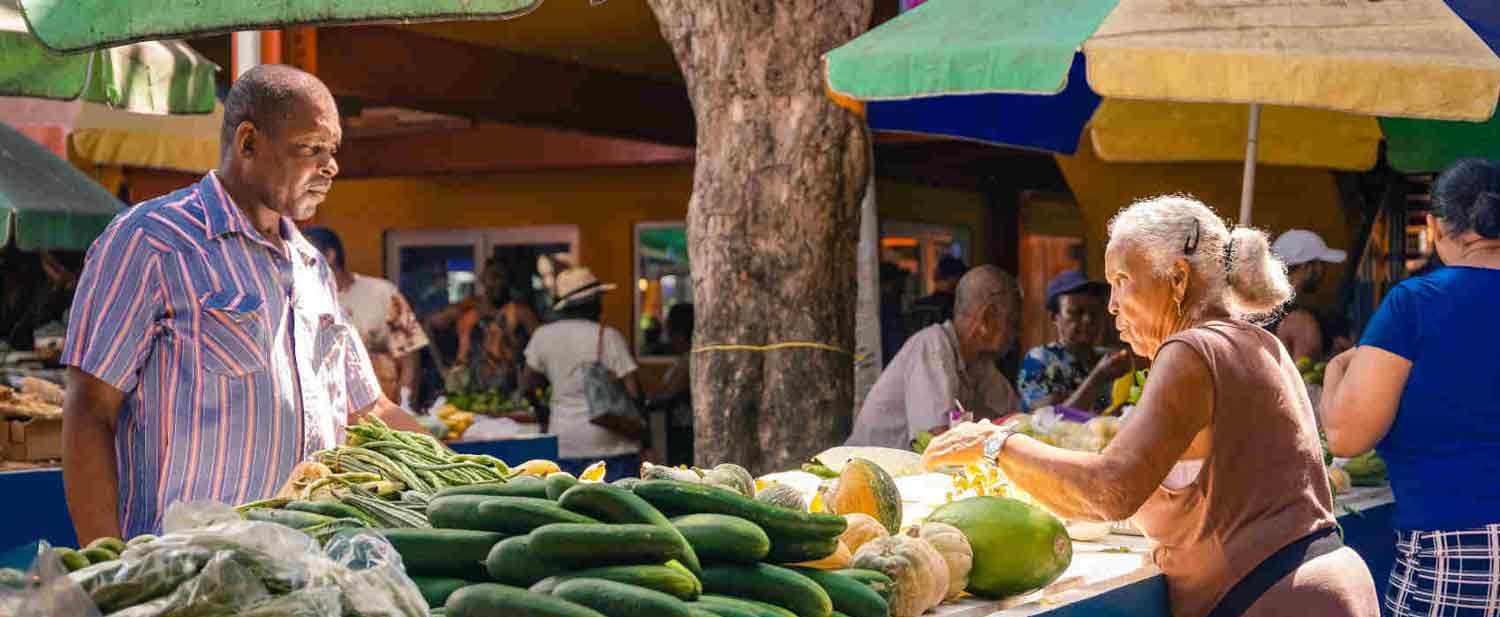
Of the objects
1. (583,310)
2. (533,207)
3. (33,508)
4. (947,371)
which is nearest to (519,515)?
(947,371)

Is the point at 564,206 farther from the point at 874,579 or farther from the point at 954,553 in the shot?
the point at 874,579

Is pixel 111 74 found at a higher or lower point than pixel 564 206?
higher

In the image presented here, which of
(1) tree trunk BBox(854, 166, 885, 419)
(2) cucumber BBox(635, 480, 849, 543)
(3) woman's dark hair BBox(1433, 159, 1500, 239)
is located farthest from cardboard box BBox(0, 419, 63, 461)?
(3) woman's dark hair BBox(1433, 159, 1500, 239)

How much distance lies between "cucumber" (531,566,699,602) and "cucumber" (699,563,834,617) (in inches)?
5.4

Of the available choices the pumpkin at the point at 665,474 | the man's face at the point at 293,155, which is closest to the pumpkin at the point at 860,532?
the pumpkin at the point at 665,474

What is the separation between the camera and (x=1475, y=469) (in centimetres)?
469

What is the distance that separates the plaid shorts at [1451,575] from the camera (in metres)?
4.59

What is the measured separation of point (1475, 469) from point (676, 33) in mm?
3659

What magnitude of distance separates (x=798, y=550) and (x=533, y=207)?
14.5 m

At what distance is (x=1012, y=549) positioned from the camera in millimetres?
3211

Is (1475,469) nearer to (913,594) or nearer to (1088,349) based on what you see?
(913,594)

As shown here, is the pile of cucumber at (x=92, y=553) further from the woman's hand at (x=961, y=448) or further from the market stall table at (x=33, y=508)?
the market stall table at (x=33, y=508)

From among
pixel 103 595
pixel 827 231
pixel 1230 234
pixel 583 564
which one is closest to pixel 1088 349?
pixel 827 231

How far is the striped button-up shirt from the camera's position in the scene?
11.4 ft
